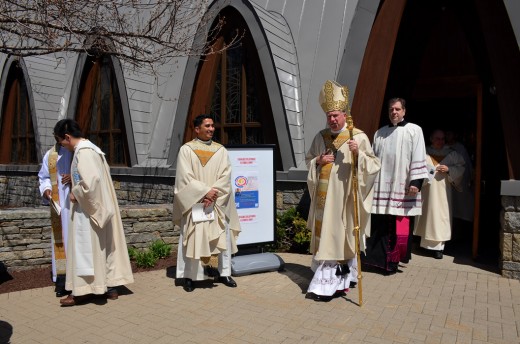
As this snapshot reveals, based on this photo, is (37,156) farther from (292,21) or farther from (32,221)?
(292,21)

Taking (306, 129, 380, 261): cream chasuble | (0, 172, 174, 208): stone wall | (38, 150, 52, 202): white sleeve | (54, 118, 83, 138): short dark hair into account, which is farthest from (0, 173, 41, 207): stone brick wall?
(306, 129, 380, 261): cream chasuble

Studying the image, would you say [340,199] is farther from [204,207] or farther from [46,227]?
[46,227]

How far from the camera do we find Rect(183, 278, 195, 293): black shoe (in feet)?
16.8

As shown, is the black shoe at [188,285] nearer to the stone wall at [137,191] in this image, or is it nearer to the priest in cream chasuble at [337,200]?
the priest in cream chasuble at [337,200]

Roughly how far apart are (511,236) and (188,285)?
158 inches

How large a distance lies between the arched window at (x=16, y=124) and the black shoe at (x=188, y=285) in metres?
10.8

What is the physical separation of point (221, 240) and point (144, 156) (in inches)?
223

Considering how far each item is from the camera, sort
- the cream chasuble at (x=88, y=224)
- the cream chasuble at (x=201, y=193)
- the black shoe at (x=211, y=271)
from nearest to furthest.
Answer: the cream chasuble at (x=88, y=224) < the cream chasuble at (x=201, y=193) < the black shoe at (x=211, y=271)

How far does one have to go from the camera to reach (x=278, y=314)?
4.26 m

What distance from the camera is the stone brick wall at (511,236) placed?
5223mm

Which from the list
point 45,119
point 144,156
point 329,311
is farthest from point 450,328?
point 45,119

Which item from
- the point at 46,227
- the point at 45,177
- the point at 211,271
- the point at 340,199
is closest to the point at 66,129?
the point at 45,177

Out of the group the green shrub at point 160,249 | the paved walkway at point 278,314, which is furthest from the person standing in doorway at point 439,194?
the green shrub at point 160,249

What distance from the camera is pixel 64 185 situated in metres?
4.93
